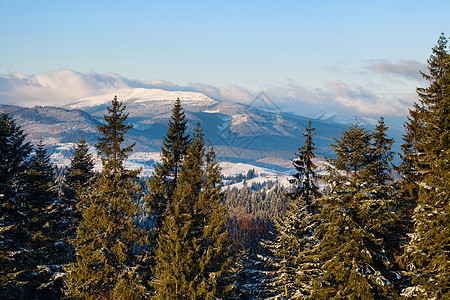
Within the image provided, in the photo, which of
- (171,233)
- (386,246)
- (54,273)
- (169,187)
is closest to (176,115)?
(169,187)

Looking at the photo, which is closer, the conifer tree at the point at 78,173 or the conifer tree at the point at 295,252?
the conifer tree at the point at 295,252

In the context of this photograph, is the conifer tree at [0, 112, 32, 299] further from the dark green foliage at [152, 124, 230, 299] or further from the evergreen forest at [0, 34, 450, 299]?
the dark green foliage at [152, 124, 230, 299]

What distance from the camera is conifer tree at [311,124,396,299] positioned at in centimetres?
1950

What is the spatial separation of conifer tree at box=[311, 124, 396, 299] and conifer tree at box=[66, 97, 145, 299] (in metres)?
12.9

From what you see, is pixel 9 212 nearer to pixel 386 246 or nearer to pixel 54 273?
pixel 54 273

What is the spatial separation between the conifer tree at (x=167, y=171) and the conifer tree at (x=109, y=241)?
2.27 metres

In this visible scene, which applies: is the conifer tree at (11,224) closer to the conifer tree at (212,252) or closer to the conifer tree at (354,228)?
the conifer tree at (212,252)

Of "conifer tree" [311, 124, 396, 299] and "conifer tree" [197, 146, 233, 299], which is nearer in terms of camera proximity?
"conifer tree" [311, 124, 396, 299]

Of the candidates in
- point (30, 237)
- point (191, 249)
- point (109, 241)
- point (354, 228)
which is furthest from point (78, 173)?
point (354, 228)

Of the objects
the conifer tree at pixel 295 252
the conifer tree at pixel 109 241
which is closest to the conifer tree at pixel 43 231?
the conifer tree at pixel 109 241

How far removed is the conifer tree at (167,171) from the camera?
1108 inches

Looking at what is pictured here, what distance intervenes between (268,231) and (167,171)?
32.3 feet

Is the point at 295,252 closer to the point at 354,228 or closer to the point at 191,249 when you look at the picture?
the point at 354,228

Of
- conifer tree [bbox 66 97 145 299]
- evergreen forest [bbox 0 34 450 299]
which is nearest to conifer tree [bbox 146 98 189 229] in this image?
evergreen forest [bbox 0 34 450 299]
